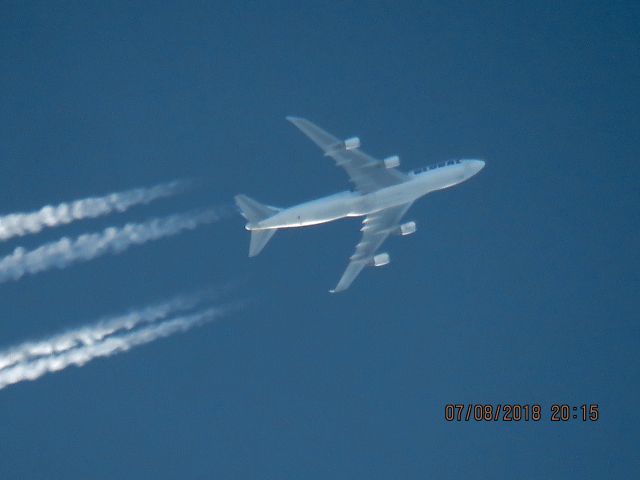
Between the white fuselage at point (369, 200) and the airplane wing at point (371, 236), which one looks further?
the airplane wing at point (371, 236)

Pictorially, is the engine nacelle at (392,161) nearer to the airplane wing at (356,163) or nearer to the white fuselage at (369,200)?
the airplane wing at (356,163)

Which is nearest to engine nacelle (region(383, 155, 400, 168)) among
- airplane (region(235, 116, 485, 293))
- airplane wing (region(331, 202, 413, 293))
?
airplane (region(235, 116, 485, 293))

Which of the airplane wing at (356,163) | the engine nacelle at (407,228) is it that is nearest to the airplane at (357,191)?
the airplane wing at (356,163)

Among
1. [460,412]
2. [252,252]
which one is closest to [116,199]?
[252,252]

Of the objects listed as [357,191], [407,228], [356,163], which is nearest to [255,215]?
[357,191]

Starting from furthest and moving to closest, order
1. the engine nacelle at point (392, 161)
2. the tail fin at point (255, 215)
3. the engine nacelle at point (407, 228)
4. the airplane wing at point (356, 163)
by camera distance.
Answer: the engine nacelle at point (407, 228)
the tail fin at point (255, 215)
the engine nacelle at point (392, 161)
the airplane wing at point (356, 163)

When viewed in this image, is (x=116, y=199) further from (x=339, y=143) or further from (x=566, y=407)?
(x=566, y=407)

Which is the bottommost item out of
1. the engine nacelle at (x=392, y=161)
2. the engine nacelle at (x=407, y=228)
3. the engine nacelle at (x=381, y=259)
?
the engine nacelle at (x=381, y=259)
